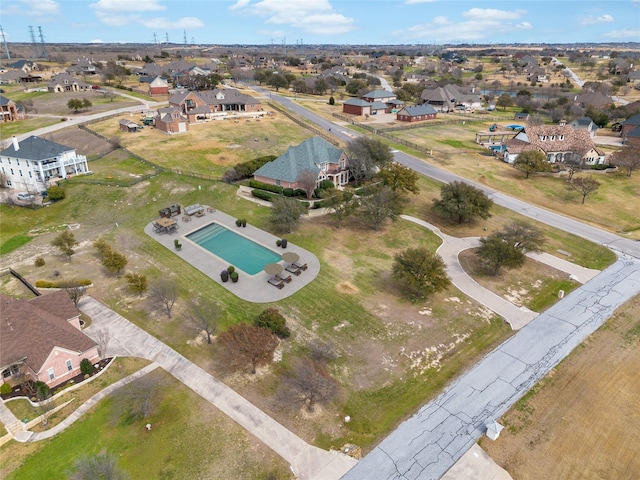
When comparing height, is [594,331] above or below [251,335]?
below

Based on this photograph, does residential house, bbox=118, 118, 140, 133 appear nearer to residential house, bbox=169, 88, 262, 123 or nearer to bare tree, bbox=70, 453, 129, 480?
residential house, bbox=169, 88, 262, 123

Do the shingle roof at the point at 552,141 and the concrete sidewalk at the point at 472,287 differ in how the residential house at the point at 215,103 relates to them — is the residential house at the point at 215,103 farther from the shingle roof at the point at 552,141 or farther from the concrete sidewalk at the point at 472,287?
the concrete sidewalk at the point at 472,287

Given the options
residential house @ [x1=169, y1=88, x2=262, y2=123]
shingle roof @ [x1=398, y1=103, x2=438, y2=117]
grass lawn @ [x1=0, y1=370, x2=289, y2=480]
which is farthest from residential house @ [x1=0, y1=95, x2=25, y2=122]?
grass lawn @ [x1=0, y1=370, x2=289, y2=480]

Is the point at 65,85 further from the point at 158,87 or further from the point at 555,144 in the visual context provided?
the point at 555,144

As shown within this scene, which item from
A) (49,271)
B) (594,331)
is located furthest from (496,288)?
(49,271)

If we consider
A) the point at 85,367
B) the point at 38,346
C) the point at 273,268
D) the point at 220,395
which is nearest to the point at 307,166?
the point at 273,268

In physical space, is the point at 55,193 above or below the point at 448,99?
below

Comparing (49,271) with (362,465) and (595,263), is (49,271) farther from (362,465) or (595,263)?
(595,263)
